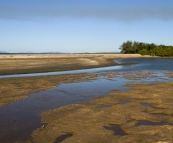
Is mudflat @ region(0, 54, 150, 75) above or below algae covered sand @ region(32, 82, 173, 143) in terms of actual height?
above

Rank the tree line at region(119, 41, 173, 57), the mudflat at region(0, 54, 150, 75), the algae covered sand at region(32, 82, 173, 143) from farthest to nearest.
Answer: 1. the tree line at region(119, 41, 173, 57)
2. the mudflat at region(0, 54, 150, 75)
3. the algae covered sand at region(32, 82, 173, 143)

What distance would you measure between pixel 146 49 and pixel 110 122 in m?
126

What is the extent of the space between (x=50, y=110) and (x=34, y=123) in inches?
80.7

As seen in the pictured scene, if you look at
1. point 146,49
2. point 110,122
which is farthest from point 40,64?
point 146,49

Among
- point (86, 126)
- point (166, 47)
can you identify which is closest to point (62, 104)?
point (86, 126)

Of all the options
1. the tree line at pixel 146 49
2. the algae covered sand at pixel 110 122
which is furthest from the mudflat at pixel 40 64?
the tree line at pixel 146 49

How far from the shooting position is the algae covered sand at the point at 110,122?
723 centimetres

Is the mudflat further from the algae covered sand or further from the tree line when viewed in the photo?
the tree line

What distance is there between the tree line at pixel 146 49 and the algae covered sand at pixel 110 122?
113182 mm

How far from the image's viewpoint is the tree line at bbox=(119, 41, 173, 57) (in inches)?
4697

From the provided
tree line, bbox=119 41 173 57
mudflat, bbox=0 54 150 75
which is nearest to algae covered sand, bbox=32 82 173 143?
mudflat, bbox=0 54 150 75

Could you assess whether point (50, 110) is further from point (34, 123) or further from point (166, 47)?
point (166, 47)

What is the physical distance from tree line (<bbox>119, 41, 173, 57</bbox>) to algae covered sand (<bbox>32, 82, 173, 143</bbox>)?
113182 mm

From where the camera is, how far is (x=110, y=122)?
8945mm
